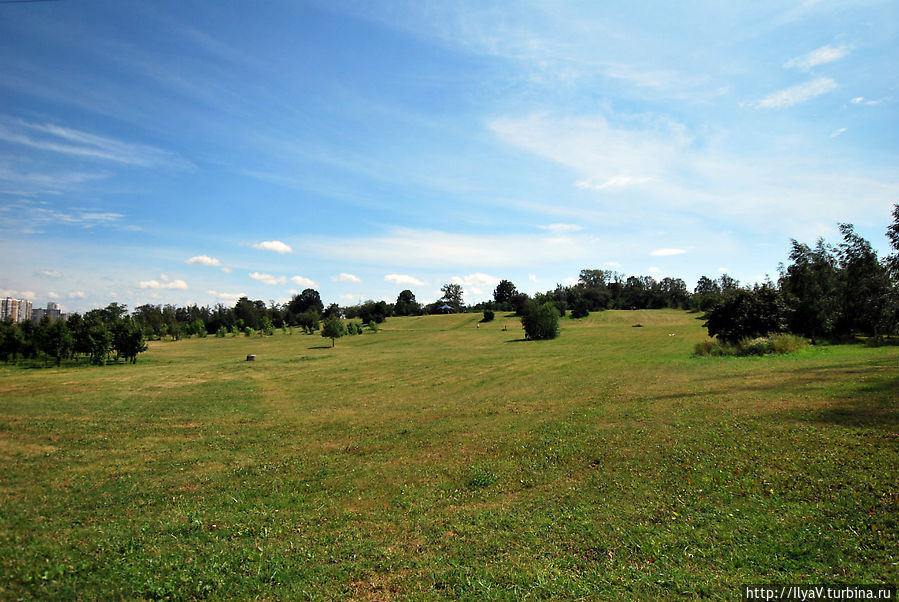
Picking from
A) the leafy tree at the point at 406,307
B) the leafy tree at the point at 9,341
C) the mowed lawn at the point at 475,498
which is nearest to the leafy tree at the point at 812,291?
the mowed lawn at the point at 475,498

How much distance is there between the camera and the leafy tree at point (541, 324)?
82312 mm

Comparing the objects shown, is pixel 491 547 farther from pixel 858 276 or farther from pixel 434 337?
pixel 434 337

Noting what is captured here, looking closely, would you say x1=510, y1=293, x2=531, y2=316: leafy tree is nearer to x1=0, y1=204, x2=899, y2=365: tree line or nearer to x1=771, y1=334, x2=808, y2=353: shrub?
x1=0, y1=204, x2=899, y2=365: tree line

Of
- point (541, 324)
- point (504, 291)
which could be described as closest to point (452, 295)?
point (504, 291)

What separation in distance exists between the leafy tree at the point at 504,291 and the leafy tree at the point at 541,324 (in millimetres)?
88301

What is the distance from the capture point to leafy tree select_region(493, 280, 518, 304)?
570 ft

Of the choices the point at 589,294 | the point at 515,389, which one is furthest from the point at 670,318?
the point at 515,389

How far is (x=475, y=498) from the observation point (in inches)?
397

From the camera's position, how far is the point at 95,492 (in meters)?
11.3

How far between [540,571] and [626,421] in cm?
1006

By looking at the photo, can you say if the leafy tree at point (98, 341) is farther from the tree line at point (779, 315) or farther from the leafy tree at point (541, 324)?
the leafy tree at point (541, 324)

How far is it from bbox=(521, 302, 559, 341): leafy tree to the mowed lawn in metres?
60.5

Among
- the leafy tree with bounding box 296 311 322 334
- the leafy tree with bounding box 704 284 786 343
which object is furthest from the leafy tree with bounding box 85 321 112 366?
the leafy tree with bounding box 704 284 786 343

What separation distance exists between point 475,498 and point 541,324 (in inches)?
2933
